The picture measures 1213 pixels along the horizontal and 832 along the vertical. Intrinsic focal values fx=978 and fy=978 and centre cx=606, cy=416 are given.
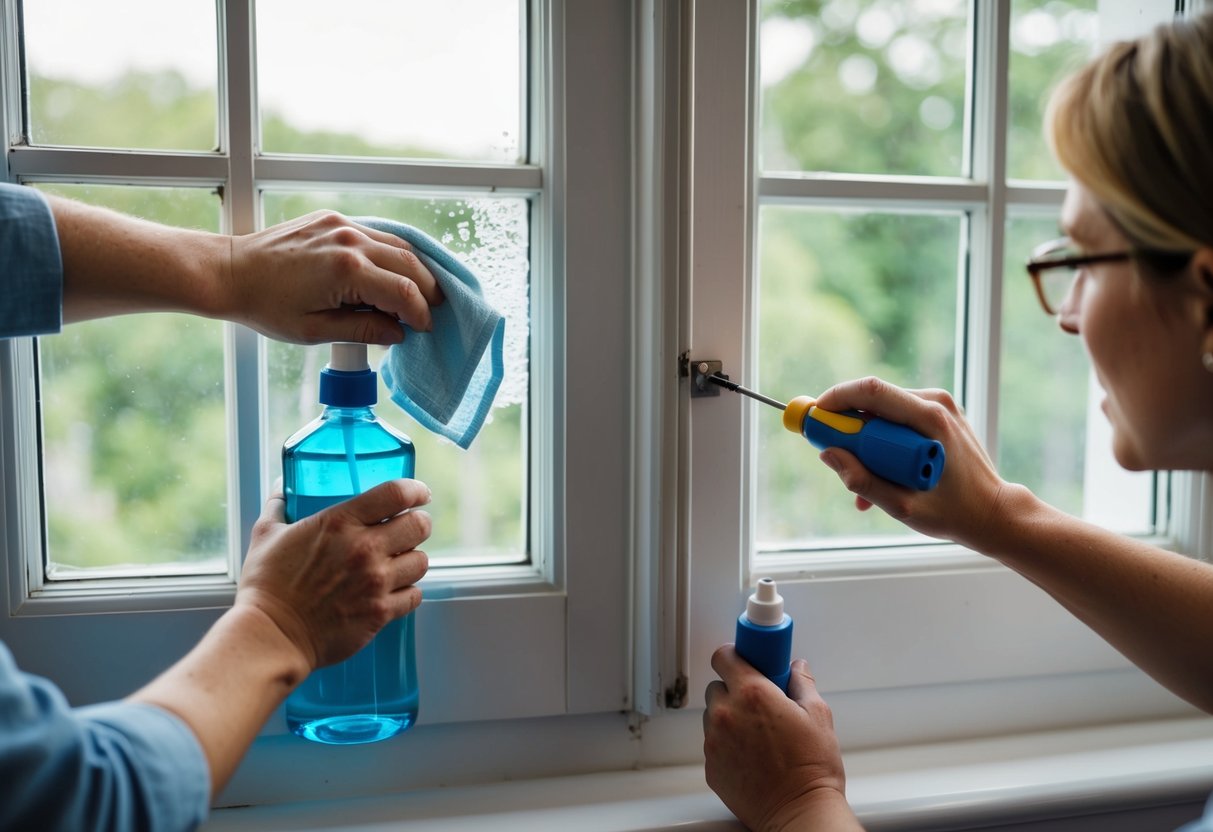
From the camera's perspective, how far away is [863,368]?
101cm

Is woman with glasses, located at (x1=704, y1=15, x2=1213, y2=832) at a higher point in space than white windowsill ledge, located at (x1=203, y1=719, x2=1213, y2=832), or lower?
higher

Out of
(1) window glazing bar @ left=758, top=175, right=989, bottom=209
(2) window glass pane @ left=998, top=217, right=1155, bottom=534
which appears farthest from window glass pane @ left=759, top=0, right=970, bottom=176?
(2) window glass pane @ left=998, top=217, right=1155, bottom=534

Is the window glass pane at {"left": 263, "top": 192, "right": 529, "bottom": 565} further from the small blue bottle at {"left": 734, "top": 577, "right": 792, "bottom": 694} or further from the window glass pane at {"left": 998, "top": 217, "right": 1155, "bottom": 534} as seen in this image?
the window glass pane at {"left": 998, "top": 217, "right": 1155, "bottom": 534}

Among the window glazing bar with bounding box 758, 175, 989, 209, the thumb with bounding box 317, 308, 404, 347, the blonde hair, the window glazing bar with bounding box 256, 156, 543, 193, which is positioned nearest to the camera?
the blonde hair

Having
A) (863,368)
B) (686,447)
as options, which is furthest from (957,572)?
(686,447)

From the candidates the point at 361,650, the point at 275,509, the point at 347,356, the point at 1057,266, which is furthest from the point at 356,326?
the point at 1057,266

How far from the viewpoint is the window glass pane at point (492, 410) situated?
87 cm

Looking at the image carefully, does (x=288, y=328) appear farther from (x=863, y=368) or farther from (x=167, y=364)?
(x=863, y=368)

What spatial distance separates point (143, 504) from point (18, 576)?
0.36ft

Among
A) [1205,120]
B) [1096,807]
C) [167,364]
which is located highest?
[1205,120]

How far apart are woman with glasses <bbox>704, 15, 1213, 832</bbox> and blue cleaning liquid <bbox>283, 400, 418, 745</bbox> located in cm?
27

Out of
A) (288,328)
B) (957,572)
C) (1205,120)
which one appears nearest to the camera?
(1205,120)

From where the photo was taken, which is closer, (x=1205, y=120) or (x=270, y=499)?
(x=1205, y=120)

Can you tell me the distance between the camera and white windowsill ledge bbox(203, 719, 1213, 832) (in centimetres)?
83
